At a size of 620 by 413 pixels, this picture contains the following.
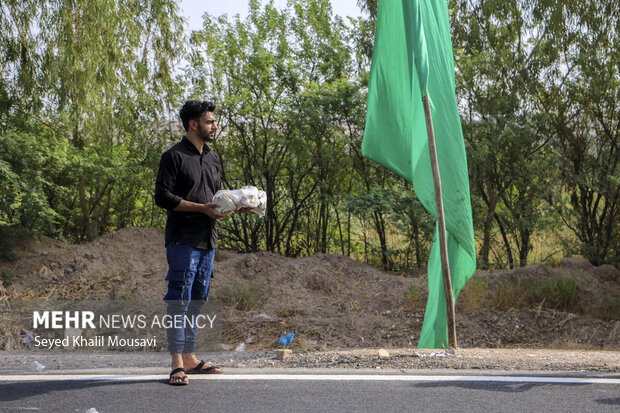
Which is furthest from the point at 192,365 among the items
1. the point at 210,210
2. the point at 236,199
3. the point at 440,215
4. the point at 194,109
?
the point at 440,215

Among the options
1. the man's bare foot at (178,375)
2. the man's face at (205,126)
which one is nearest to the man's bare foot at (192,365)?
the man's bare foot at (178,375)

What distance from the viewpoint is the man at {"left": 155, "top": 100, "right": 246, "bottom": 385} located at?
4303 millimetres

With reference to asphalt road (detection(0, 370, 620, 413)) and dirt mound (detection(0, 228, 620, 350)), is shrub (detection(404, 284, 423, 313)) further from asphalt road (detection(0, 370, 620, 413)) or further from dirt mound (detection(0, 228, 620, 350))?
asphalt road (detection(0, 370, 620, 413))

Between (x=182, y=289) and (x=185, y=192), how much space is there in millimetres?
649

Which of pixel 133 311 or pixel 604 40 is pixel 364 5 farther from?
pixel 133 311

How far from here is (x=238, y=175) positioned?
11734 millimetres

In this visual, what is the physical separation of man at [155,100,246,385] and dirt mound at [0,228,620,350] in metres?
3.48

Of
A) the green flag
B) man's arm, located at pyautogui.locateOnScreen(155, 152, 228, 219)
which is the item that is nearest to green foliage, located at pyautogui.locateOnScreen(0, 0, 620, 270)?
the green flag

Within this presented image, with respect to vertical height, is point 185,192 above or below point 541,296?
above

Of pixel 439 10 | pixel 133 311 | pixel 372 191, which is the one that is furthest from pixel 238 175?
A: pixel 439 10

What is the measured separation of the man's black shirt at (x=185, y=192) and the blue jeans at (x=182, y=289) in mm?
71

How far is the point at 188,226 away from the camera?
4.38 metres

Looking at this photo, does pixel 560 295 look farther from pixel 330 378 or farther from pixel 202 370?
pixel 202 370

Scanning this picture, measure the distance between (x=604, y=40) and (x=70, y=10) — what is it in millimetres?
8603
